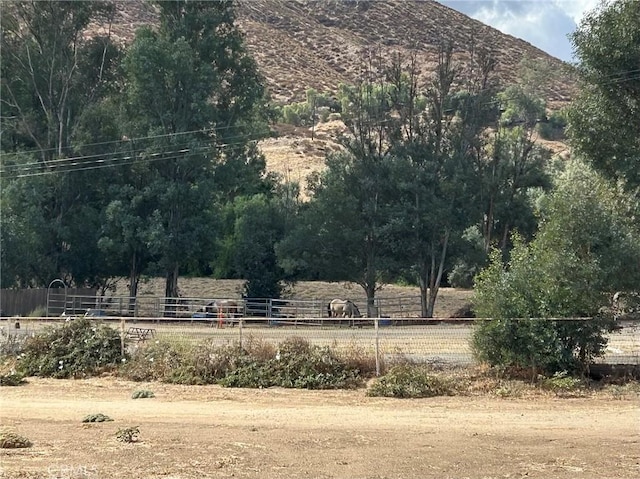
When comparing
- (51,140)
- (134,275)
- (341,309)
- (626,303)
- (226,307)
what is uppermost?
(51,140)

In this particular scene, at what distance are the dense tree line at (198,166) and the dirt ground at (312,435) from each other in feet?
87.9

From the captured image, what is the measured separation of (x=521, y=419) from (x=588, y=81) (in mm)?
13420

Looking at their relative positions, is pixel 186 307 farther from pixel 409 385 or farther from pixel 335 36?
pixel 335 36

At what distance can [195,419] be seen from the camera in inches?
557

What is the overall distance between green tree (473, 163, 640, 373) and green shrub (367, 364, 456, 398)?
1.70 meters

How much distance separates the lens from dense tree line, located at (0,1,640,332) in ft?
144

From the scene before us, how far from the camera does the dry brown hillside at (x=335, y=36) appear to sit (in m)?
151

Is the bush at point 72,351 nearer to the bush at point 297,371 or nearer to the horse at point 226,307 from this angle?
the bush at point 297,371

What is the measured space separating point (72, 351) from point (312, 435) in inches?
416

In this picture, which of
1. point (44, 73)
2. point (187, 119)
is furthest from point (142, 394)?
point (44, 73)

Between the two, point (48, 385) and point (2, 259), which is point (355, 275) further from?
point (48, 385)

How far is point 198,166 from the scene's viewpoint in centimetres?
4584

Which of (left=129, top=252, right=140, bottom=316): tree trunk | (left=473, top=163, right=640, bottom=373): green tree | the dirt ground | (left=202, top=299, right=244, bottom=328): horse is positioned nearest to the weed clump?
the dirt ground

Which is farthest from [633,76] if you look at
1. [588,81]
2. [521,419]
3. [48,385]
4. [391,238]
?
[391,238]
